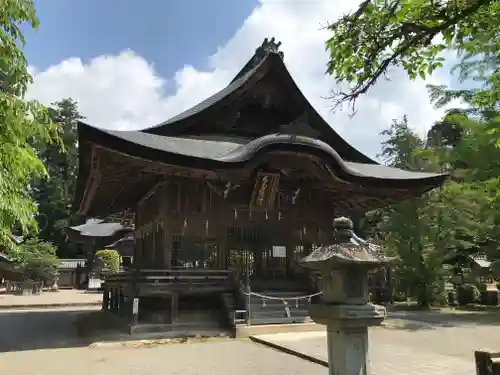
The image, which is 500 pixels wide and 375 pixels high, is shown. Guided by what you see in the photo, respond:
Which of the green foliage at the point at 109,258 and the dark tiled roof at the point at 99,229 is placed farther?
the green foliage at the point at 109,258

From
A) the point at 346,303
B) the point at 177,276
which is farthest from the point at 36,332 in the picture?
the point at 346,303

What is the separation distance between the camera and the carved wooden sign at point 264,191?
537 inches

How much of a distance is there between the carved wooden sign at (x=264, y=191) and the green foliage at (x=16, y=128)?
8869 mm

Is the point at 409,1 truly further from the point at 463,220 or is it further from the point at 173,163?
the point at 463,220

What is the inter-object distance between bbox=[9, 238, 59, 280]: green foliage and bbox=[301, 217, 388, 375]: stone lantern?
32.6 m

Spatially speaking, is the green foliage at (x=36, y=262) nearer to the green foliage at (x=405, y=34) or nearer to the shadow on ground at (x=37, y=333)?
the shadow on ground at (x=37, y=333)

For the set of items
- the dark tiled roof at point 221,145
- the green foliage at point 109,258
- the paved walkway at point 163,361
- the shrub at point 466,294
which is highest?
the dark tiled roof at point 221,145

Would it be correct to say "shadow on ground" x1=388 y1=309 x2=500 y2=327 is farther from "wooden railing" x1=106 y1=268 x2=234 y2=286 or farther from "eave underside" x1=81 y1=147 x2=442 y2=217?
"wooden railing" x1=106 y1=268 x2=234 y2=286

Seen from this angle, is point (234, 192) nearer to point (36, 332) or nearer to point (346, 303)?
point (36, 332)

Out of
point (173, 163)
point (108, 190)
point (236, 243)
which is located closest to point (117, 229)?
point (108, 190)

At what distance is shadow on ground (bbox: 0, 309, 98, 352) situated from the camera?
10.2 meters

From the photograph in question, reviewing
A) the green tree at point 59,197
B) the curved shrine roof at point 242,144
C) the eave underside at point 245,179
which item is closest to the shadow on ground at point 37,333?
the eave underside at point 245,179

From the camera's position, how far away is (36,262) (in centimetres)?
3366

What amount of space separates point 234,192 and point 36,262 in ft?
84.8
